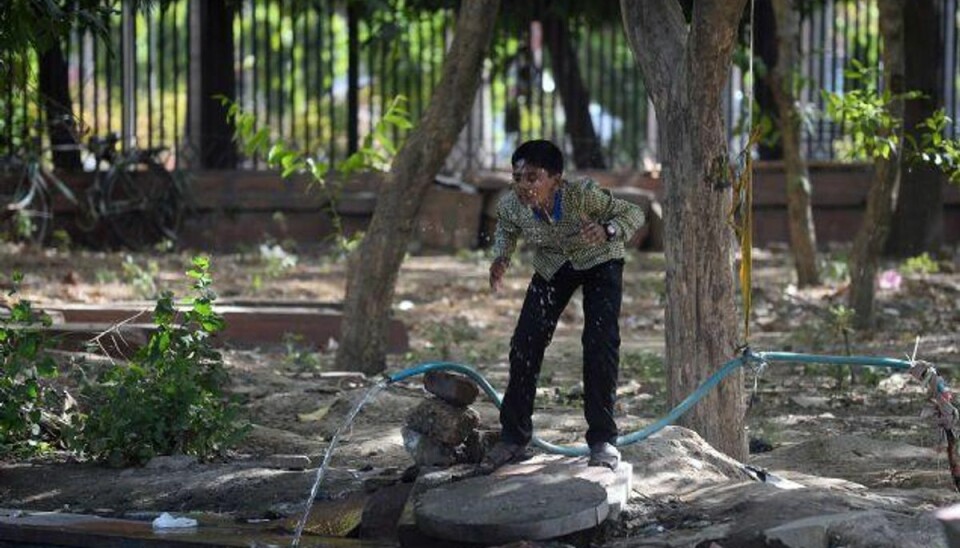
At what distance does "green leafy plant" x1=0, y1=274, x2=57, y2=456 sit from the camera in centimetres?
741

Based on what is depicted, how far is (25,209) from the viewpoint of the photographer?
52.8ft

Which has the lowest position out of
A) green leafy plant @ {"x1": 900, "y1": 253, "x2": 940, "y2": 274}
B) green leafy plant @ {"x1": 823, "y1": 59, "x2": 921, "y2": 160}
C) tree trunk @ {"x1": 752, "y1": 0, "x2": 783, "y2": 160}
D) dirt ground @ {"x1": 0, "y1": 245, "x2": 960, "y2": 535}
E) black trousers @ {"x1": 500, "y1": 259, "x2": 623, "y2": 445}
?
dirt ground @ {"x1": 0, "y1": 245, "x2": 960, "y2": 535}

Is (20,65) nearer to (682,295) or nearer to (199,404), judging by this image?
(199,404)

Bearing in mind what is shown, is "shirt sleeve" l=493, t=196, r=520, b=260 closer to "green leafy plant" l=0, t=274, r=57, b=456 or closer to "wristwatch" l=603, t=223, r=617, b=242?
"wristwatch" l=603, t=223, r=617, b=242

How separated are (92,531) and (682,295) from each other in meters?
2.62

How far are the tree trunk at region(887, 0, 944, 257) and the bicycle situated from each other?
6.99 metres

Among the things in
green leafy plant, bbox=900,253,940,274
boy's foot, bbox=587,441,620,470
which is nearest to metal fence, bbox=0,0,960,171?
green leafy plant, bbox=900,253,940,274

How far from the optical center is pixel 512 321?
1348cm

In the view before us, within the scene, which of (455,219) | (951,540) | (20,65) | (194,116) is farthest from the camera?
(194,116)

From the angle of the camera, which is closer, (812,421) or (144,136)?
(812,421)

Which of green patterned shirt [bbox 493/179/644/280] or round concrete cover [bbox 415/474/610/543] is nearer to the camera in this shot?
round concrete cover [bbox 415/474/610/543]

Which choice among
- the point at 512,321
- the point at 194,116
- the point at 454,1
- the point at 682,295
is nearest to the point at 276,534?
the point at 682,295

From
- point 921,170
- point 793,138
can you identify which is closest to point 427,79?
point 921,170

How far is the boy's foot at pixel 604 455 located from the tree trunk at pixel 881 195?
14.3 feet
